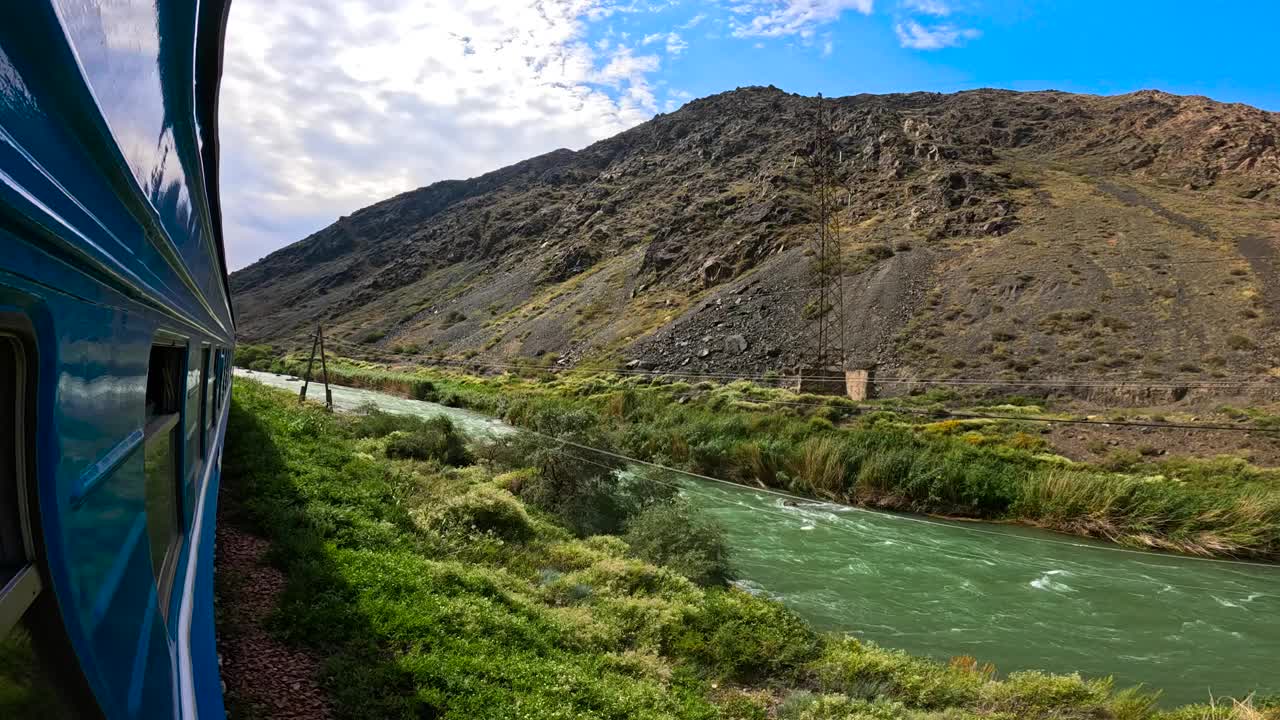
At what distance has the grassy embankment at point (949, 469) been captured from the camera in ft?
45.0

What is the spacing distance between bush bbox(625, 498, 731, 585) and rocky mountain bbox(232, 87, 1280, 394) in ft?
76.8

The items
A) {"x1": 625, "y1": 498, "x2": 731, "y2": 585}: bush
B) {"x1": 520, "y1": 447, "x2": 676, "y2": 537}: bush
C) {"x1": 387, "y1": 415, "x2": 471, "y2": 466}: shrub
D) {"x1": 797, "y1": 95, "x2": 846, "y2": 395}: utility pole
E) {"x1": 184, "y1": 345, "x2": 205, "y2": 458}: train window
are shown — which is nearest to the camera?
{"x1": 184, "y1": 345, "x2": 205, "y2": 458}: train window

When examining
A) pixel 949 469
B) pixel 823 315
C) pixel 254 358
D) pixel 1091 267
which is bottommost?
pixel 949 469

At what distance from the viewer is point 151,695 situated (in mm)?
1474

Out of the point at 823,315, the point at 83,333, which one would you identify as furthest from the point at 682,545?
the point at 823,315

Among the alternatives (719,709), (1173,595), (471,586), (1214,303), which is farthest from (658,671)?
(1214,303)

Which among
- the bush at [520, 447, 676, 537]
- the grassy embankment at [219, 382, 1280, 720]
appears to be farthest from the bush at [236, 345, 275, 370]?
the grassy embankment at [219, 382, 1280, 720]

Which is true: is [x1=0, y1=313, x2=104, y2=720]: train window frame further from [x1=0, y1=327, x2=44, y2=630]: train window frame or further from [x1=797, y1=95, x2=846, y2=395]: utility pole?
[x1=797, y1=95, x2=846, y2=395]: utility pole

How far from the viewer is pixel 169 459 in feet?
8.18

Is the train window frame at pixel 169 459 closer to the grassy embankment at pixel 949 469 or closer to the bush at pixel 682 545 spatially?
the bush at pixel 682 545

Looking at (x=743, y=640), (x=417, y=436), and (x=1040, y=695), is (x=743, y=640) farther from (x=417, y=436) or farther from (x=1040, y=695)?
(x=417, y=436)

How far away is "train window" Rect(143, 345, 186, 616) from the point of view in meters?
2.09

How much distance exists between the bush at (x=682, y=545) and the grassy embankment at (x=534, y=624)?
36 millimetres

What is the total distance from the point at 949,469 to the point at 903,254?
30.7m
